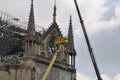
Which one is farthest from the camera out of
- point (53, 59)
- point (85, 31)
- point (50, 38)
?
point (50, 38)

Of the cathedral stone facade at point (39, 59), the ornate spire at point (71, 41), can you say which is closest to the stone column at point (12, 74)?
the cathedral stone facade at point (39, 59)

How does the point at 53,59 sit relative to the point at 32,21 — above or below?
below

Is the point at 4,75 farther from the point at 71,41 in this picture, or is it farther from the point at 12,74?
the point at 71,41

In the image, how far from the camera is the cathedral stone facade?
89.9 m

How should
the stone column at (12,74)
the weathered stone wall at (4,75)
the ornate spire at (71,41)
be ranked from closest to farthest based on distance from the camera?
1. the weathered stone wall at (4,75)
2. the stone column at (12,74)
3. the ornate spire at (71,41)

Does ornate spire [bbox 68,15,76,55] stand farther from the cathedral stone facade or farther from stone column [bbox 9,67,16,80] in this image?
stone column [bbox 9,67,16,80]

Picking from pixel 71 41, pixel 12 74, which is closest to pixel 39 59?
pixel 12 74

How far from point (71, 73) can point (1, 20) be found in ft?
49.3

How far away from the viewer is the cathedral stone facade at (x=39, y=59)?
8988 centimetres

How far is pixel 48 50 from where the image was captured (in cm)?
9419

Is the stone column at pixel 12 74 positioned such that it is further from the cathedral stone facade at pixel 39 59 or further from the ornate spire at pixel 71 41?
the ornate spire at pixel 71 41

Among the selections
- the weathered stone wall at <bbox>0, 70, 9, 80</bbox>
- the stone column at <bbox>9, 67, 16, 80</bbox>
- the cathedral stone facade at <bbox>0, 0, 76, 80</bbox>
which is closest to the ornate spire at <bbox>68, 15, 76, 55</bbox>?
the cathedral stone facade at <bbox>0, 0, 76, 80</bbox>

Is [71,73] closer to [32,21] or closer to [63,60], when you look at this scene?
[63,60]

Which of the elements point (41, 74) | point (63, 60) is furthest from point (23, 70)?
point (63, 60)
